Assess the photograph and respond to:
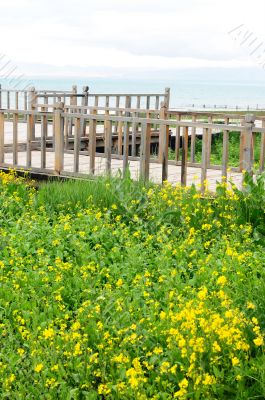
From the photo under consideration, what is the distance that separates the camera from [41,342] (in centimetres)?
527

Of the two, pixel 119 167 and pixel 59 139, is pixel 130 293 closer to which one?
pixel 59 139

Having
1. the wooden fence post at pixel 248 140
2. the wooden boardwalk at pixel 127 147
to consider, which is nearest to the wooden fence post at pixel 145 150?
the wooden boardwalk at pixel 127 147

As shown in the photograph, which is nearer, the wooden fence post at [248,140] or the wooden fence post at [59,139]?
the wooden fence post at [248,140]

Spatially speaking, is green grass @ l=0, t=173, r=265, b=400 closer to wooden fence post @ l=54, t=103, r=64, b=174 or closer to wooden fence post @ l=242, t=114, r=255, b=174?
wooden fence post @ l=242, t=114, r=255, b=174

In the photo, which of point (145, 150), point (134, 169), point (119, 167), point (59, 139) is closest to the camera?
point (145, 150)

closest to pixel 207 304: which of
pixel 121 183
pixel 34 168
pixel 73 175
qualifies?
pixel 121 183

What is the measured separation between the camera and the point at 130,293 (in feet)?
19.8

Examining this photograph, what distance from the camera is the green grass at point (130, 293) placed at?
4520 millimetres

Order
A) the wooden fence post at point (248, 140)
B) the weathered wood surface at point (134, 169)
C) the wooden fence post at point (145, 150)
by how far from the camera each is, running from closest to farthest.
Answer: the wooden fence post at point (248, 140)
the wooden fence post at point (145, 150)
the weathered wood surface at point (134, 169)

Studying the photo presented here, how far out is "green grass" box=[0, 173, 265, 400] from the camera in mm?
4520

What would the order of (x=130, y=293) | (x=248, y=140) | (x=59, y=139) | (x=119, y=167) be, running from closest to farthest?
(x=130, y=293) < (x=248, y=140) < (x=59, y=139) < (x=119, y=167)

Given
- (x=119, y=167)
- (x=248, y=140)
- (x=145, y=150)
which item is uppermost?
(x=248, y=140)

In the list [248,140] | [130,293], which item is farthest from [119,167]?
[130,293]

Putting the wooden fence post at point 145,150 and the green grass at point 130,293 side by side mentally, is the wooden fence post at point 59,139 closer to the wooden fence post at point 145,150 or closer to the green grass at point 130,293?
the green grass at point 130,293
